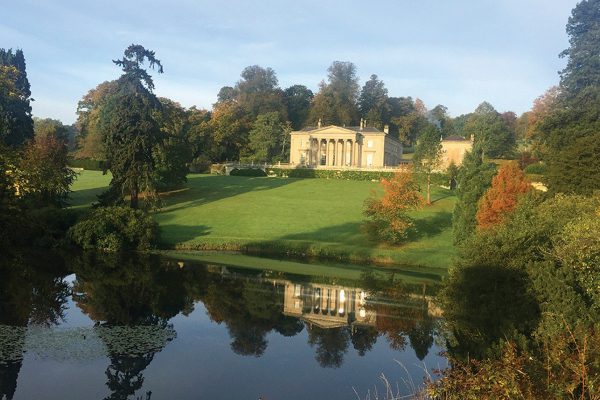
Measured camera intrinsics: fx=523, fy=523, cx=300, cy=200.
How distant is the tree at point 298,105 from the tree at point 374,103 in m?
13.5

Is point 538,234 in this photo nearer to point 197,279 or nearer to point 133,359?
Answer: point 133,359

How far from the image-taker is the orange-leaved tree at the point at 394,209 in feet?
130

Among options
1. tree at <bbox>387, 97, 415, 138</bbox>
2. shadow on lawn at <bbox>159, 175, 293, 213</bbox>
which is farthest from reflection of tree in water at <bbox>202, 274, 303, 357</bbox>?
tree at <bbox>387, 97, 415, 138</bbox>

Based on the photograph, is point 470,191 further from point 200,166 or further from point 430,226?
point 200,166

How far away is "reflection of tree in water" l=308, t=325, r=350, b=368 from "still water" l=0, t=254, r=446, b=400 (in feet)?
0.12

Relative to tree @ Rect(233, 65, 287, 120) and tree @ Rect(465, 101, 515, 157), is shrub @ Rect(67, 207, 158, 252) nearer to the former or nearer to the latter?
tree @ Rect(465, 101, 515, 157)

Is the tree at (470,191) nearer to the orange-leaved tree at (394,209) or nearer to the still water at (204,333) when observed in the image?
the orange-leaved tree at (394,209)

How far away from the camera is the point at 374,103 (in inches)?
5002

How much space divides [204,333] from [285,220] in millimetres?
28914

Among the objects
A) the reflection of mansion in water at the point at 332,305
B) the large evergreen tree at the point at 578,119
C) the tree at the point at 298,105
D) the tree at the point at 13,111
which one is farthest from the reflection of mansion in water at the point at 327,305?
the tree at the point at 298,105

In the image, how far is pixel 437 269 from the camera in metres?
35.0

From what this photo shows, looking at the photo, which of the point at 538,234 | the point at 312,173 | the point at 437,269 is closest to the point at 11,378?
the point at 538,234

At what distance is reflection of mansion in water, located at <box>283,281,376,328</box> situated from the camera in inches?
819

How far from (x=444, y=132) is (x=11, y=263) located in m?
116
